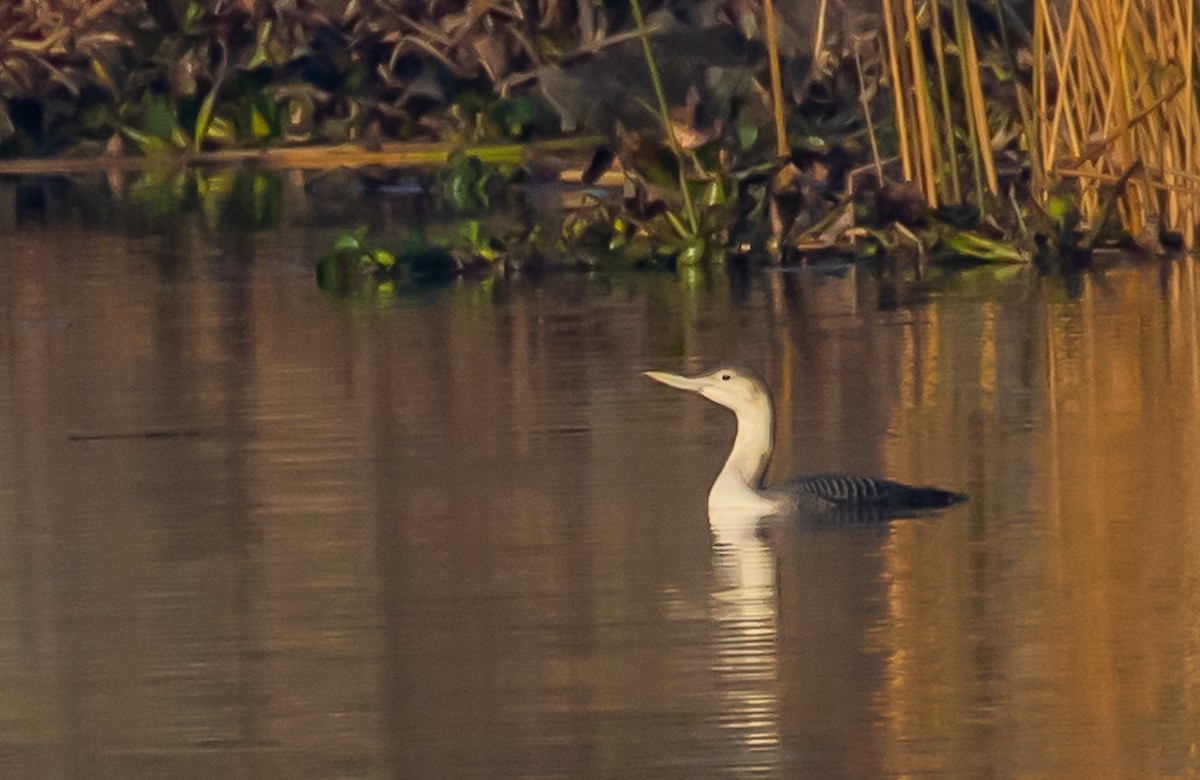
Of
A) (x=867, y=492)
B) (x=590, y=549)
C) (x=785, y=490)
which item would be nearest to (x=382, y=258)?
(x=785, y=490)

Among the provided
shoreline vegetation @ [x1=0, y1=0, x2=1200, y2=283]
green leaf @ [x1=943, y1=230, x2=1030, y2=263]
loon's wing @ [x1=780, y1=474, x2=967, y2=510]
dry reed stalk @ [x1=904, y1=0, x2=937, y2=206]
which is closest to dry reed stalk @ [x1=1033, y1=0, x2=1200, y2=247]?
shoreline vegetation @ [x1=0, y1=0, x2=1200, y2=283]

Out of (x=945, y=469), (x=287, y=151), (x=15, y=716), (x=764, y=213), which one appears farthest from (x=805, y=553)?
(x=287, y=151)

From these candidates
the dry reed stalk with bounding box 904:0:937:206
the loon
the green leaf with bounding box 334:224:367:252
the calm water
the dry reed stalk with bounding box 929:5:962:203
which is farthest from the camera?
the green leaf with bounding box 334:224:367:252

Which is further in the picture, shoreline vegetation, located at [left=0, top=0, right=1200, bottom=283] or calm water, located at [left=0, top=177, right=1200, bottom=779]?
shoreline vegetation, located at [left=0, top=0, right=1200, bottom=283]

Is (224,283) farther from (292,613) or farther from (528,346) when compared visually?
(292,613)

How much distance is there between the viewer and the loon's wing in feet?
31.9

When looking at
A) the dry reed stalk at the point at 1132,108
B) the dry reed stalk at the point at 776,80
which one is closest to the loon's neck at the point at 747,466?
the dry reed stalk at the point at 1132,108

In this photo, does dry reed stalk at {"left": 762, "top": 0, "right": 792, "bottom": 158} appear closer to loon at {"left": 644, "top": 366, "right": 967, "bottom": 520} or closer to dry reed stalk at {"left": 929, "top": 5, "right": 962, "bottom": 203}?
dry reed stalk at {"left": 929, "top": 5, "right": 962, "bottom": 203}

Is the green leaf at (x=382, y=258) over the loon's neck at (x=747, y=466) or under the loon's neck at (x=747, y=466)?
over

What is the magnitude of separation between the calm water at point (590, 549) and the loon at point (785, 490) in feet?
0.40

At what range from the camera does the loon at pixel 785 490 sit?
31.9ft

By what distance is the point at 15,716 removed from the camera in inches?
301

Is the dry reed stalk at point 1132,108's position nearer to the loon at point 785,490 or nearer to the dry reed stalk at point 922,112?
the dry reed stalk at point 922,112

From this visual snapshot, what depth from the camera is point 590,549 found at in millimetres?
9305
